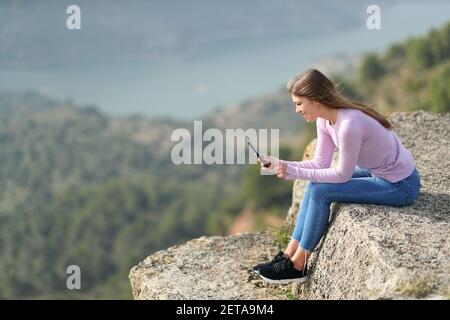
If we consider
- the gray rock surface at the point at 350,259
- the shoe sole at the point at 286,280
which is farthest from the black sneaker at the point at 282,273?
the gray rock surface at the point at 350,259

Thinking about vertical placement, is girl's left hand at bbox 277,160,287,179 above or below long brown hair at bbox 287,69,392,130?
below

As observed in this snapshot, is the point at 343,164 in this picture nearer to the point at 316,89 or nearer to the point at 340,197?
the point at 340,197

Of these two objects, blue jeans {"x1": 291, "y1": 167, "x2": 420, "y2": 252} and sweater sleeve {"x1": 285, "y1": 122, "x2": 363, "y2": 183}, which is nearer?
sweater sleeve {"x1": 285, "y1": 122, "x2": 363, "y2": 183}

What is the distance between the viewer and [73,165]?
113062 mm

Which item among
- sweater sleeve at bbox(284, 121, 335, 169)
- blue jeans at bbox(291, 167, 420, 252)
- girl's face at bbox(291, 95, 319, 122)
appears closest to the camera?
girl's face at bbox(291, 95, 319, 122)

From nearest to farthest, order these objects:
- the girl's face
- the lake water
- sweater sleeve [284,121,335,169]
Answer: the girl's face → sweater sleeve [284,121,335,169] → the lake water

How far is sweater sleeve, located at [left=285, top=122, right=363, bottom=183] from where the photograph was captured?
195 inches

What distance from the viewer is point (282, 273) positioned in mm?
5336

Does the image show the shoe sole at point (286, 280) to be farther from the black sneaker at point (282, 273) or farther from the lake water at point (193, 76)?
the lake water at point (193, 76)

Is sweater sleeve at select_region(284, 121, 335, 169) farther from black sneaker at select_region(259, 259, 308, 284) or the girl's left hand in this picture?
black sneaker at select_region(259, 259, 308, 284)

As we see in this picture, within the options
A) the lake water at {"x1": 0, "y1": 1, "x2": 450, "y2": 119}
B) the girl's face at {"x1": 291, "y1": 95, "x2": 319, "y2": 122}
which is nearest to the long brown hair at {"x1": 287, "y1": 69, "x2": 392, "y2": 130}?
the girl's face at {"x1": 291, "y1": 95, "x2": 319, "y2": 122}

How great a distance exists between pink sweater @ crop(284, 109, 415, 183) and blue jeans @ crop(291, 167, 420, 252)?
0.28 feet
